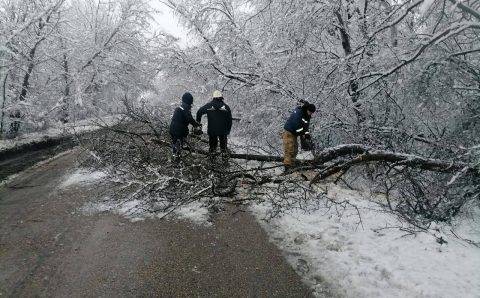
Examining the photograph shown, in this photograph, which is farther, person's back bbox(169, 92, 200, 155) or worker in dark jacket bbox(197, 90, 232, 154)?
worker in dark jacket bbox(197, 90, 232, 154)

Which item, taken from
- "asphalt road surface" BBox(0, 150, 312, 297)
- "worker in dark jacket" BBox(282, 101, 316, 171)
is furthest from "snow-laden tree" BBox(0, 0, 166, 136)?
"worker in dark jacket" BBox(282, 101, 316, 171)

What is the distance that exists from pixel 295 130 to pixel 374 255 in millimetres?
3540

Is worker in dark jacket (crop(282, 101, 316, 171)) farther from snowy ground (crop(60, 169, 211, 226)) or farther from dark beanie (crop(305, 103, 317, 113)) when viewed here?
snowy ground (crop(60, 169, 211, 226))

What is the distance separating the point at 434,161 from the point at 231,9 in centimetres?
1210

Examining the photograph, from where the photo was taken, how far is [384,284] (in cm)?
429

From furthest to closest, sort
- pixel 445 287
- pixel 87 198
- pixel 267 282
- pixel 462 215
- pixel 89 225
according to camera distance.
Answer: pixel 87 198, pixel 462 215, pixel 89 225, pixel 267 282, pixel 445 287

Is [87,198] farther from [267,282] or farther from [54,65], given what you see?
[54,65]

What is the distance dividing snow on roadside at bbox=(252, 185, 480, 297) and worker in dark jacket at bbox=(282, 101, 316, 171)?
180 centimetres

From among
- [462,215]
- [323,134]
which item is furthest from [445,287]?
[323,134]

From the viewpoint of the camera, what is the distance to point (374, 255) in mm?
4934

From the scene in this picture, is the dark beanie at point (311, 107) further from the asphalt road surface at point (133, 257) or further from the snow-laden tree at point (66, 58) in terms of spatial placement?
the snow-laden tree at point (66, 58)

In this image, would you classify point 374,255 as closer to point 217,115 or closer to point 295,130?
point 295,130

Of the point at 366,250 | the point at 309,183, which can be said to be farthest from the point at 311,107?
the point at 366,250

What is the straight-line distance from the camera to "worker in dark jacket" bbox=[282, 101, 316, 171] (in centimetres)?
794
